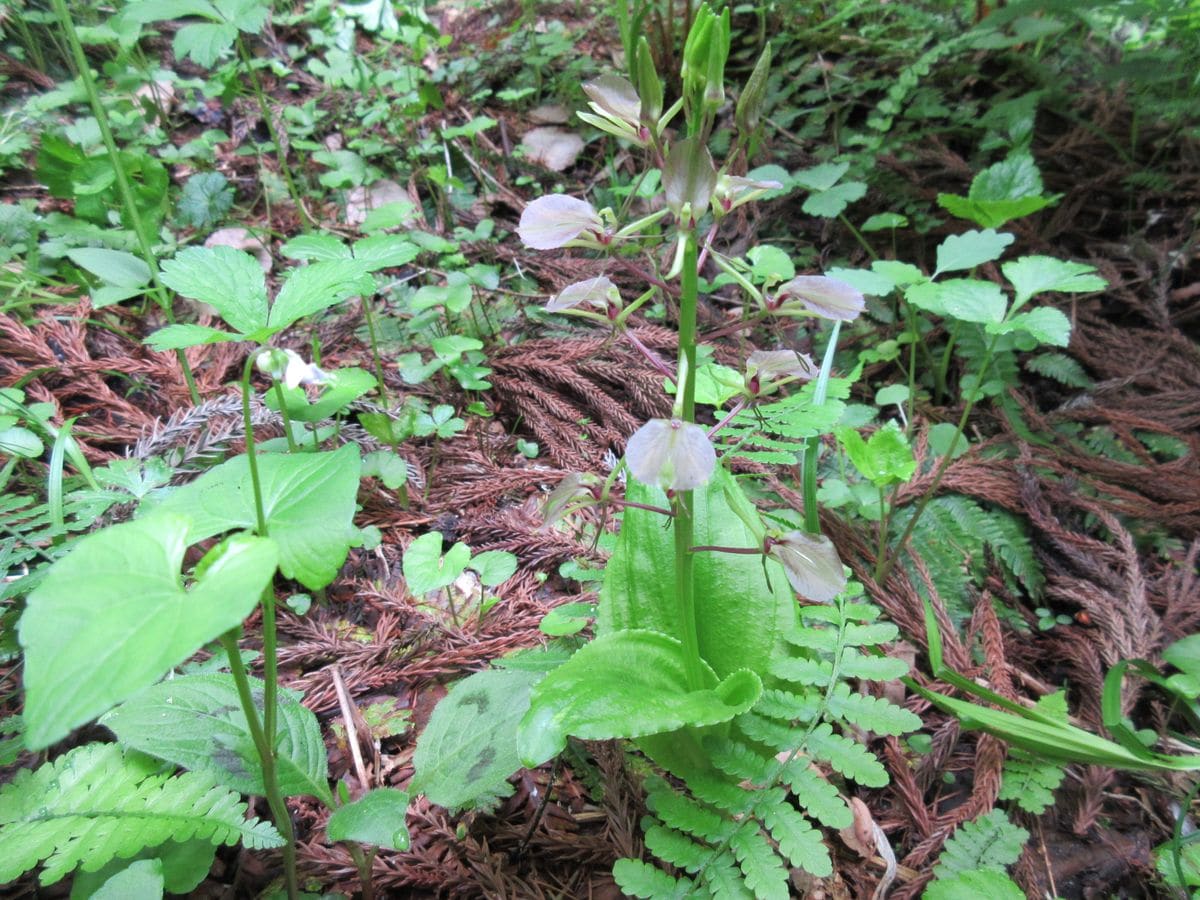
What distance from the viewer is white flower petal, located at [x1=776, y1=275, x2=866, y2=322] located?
116 cm

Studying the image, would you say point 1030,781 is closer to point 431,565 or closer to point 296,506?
point 431,565

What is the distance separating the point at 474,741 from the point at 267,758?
1.32 ft

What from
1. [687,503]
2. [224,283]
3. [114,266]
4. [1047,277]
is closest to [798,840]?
[687,503]

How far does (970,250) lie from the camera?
2.24 m

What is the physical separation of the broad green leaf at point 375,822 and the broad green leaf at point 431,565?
0.48m

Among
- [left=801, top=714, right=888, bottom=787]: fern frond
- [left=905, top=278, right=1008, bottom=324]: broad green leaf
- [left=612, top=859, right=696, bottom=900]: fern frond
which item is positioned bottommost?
[left=612, top=859, right=696, bottom=900]: fern frond

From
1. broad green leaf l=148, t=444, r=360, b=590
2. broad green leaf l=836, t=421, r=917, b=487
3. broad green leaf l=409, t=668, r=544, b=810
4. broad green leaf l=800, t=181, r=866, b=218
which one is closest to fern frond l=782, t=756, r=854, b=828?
broad green leaf l=409, t=668, r=544, b=810

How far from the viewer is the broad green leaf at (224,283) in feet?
4.45

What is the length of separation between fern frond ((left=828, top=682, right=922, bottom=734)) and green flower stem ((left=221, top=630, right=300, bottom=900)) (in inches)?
41.7

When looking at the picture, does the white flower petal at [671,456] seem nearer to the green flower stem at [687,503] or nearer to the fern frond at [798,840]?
the green flower stem at [687,503]

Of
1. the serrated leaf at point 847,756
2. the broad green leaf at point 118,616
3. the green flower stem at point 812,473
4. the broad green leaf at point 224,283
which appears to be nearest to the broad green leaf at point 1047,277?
the green flower stem at point 812,473

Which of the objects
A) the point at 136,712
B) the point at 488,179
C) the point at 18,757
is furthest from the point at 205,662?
the point at 488,179

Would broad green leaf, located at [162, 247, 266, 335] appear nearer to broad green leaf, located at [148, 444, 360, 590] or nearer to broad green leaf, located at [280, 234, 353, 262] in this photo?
broad green leaf, located at [148, 444, 360, 590]

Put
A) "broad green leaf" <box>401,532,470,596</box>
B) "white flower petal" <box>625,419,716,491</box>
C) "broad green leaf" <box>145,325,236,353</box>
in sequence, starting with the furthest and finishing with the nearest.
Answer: "broad green leaf" <box>401,532,470,596</box>, "broad green leaf" <box>145,325,236,353</box>, "white flower petal" <box>625,419,716,491</box>
